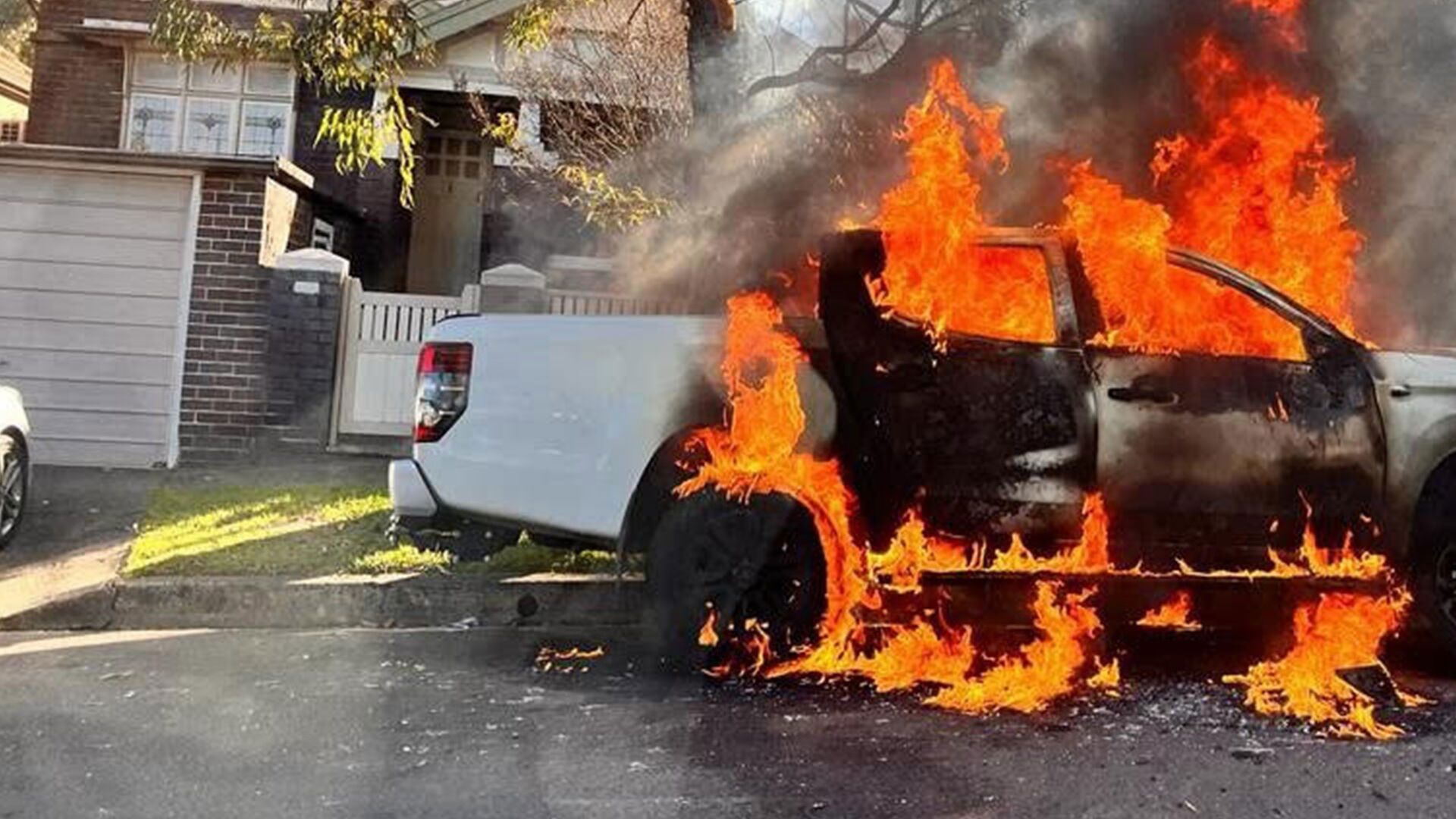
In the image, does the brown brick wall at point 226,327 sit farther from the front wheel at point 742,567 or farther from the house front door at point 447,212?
the front wheel at point 742,567

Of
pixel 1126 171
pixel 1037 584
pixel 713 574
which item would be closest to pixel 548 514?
pixel 713 574

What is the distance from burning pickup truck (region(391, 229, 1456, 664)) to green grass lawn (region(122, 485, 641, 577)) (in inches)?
25.3

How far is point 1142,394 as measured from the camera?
4.72 meters

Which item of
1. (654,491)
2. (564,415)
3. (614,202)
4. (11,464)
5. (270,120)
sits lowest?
(11,464)

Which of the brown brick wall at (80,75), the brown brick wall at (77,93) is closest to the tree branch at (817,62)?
the brown brick wall at (80,75)

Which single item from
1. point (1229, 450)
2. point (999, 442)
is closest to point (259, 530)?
point (999, 442)

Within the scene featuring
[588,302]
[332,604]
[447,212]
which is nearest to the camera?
[332,604]

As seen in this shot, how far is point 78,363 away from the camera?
9469 millimetres

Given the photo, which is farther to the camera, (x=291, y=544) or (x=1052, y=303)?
(x=291, y=544)

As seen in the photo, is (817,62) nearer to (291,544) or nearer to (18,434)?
(291,544)

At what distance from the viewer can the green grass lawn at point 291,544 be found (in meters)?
6.19

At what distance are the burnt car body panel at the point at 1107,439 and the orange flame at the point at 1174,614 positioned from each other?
0.55 ft

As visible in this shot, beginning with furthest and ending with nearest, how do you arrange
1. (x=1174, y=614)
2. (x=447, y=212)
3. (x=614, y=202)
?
1. (x=447, y=212)
2. (x=614, y=202)
3. (x=1174, y=614)

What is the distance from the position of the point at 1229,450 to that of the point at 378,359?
6958mm
